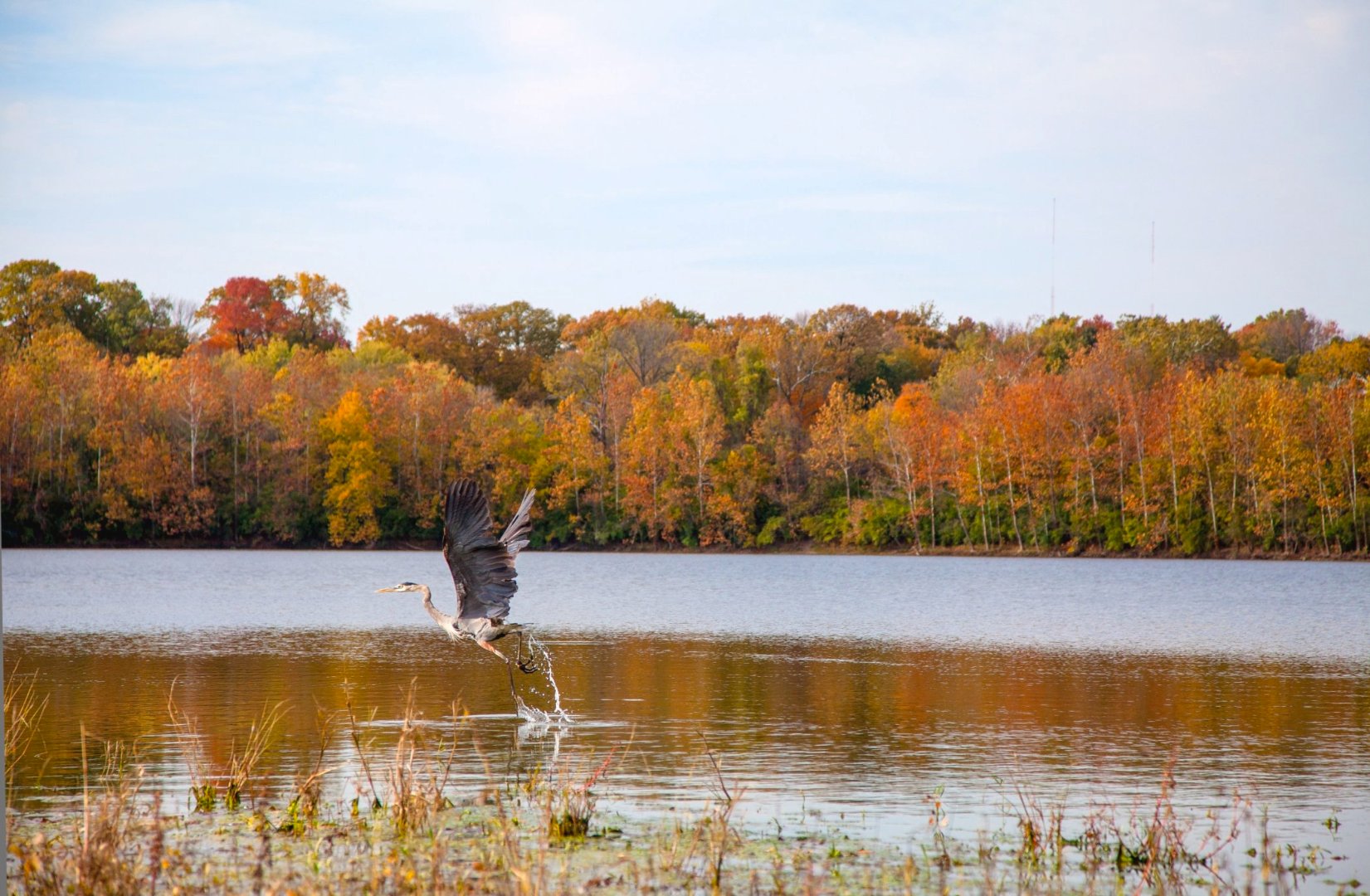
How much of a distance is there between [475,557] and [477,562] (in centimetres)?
7

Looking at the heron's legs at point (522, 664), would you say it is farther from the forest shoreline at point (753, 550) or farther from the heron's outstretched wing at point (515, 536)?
the forest shoreline at point (753, 550)

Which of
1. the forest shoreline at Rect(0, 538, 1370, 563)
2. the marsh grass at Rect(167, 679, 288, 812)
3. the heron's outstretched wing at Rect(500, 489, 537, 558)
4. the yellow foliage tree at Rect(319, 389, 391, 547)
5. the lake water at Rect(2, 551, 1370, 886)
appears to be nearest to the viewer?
the marsh grass at Rect(167, 679, 288, 812)

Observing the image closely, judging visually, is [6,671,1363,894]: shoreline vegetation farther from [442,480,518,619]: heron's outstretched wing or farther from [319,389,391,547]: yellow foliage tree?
[319,389,391,547]: yellow foliage tree

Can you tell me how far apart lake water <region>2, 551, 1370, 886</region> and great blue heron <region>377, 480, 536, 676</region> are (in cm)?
126

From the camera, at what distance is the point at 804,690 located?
64.5 ft

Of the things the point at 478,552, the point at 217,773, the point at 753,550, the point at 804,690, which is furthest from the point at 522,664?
the point at 753,550

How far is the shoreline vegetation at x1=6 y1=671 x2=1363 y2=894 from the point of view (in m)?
7.97

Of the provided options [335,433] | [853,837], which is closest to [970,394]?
[335,433]

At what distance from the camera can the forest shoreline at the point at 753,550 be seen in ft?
214

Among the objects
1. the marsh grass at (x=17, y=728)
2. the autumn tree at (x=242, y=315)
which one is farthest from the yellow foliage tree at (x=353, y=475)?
the marsh grass at (x=17, y=728)

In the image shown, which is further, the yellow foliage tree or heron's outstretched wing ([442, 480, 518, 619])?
the yellow foliage tree

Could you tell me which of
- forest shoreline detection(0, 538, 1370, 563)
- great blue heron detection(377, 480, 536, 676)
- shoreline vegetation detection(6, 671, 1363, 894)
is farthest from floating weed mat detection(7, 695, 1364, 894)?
forest shoreline detection(0, 538, 1370, 563)

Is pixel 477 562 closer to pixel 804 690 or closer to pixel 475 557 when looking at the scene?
pixel 475 557

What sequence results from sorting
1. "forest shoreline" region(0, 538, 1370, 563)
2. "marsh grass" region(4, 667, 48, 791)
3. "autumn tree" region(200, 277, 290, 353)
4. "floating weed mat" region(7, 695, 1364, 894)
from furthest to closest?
"autumn tree" region(200, 277, 290, 353) → "forest shoreline" region(0, 538, 1370, 563) → "marsh grass" region(4, 667, 48, 791) → "floating weed mat" region(7, 695, 1364, 894)
